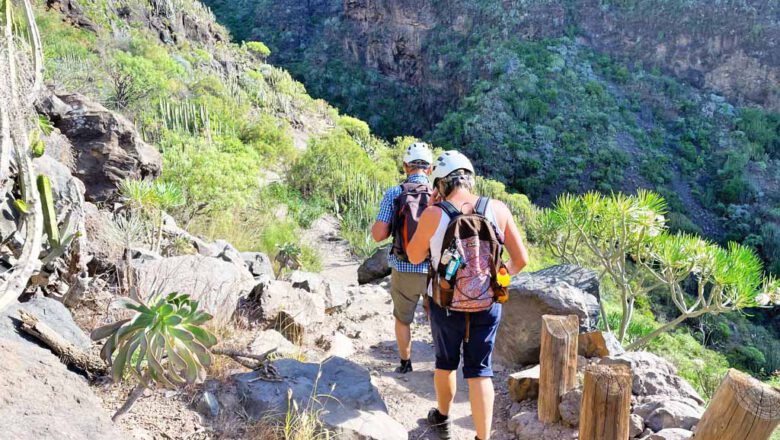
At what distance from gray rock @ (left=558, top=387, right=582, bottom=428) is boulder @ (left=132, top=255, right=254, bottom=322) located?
82.2 inches

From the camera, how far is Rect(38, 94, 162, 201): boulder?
5391 mm

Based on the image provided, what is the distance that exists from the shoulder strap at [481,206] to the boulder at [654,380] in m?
1.21

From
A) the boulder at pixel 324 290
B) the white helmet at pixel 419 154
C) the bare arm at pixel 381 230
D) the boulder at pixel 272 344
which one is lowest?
the boulder at pixel 324 290

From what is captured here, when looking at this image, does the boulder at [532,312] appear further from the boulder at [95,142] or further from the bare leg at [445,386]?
the boulder at [95,142]

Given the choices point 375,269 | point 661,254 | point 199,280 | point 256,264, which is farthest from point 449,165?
point 375,269

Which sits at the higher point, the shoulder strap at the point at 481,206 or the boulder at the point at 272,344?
the shoulder strap at the point at 481,206

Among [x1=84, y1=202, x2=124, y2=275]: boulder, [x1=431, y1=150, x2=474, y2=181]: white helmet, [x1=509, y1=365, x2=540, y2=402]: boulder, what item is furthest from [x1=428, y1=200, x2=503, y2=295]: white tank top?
[x1=84, y1=202, x2=124, y2=275]: boulder

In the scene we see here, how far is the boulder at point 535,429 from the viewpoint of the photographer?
2.75m

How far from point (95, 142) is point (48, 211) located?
306 centimetres

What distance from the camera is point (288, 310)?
4.02m

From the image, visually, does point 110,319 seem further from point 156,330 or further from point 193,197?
point 193,197

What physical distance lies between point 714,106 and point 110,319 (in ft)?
145

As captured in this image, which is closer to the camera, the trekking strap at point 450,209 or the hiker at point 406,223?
the trekking strap at point 450,209

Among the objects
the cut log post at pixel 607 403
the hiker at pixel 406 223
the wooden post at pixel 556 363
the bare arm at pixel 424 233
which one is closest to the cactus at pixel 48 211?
the hiker at pixel 406 223
